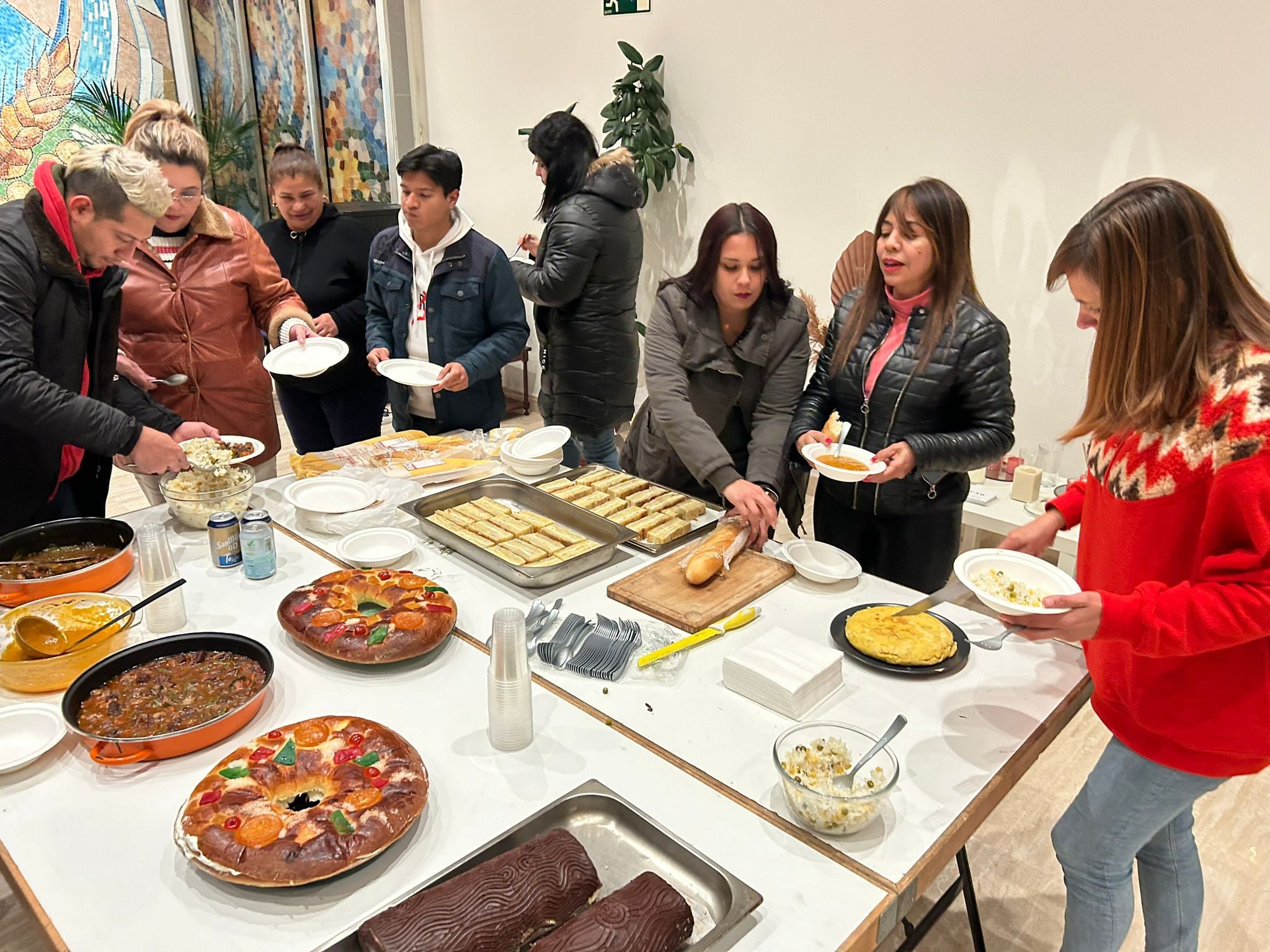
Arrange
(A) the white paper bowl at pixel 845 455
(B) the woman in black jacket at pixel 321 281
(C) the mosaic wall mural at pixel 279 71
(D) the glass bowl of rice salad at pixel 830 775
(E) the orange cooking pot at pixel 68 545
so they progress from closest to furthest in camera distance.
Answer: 1. (D) the glass bowl of rice salad at pixel 830 775
2. (E) the orange cooking pot at pixel 68 545
3. (A) the white paper bowl at pixel 845 455
4. (B) the woman in black jacket at pixel 321 281
5. (C) the mosaic wall mural at pixel 279 71

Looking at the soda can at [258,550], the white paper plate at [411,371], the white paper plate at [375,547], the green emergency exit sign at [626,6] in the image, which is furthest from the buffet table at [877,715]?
the green emergency exit sign at [626,6]

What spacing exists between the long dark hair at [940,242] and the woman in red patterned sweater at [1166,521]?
632mm

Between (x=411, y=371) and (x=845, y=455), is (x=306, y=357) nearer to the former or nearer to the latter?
(x=411, y=371)

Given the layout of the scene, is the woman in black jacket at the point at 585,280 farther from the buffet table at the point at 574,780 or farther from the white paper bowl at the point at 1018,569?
the white paper bowl at the point at 1018,569

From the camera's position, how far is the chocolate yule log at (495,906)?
1000mm

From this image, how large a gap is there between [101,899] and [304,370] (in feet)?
6.15

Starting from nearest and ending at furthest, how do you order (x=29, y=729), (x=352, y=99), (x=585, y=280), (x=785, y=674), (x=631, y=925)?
1. (x=631, y=925)
2. (x=29, y=729)
3. (x=785, y=674)
4. (x=585, y=280)
5. (x=352, y=99)

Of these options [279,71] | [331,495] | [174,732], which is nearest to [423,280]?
[331,495]

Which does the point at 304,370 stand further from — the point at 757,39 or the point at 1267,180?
the point at 1267,180

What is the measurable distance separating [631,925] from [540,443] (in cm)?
176

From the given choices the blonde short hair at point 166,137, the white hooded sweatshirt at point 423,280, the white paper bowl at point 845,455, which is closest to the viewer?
the white paper bowl at point 845,455

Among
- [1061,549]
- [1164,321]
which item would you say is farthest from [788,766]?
[1061,549]

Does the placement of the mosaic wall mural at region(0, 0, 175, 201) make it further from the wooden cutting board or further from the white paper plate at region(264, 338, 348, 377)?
the wooden cutting board

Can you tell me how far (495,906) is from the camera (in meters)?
1.04
